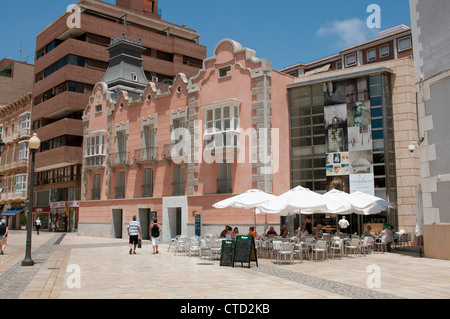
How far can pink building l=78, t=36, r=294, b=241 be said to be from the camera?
84.8 feet

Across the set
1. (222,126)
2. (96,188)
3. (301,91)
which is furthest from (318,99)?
(96,188)

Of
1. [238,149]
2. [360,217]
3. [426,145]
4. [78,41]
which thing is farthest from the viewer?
[78,41]

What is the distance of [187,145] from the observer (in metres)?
29.2

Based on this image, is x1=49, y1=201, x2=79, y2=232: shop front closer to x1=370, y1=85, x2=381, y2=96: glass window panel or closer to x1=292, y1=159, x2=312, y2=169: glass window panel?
x1=292, y1=159, x2=312, y2=169: glass window panel

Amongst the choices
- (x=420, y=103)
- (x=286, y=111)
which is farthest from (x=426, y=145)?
(x=286, y=111)

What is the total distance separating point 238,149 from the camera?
25969mm

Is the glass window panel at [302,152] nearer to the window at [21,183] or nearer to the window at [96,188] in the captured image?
the window at [96,188]

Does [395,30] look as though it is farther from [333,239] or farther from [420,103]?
[333,239]

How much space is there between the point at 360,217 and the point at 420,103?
8401 mm

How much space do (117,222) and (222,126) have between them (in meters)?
13.5

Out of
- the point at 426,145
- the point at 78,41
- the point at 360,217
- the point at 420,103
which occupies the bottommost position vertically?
the point at 360,217

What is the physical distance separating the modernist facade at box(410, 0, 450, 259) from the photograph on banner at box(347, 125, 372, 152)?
6.36 metres

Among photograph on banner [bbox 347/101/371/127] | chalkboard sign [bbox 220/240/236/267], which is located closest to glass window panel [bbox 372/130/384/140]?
photograph on banner [bbox 347/101/371/127]

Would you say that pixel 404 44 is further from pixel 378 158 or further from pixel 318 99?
pixel 378 158
